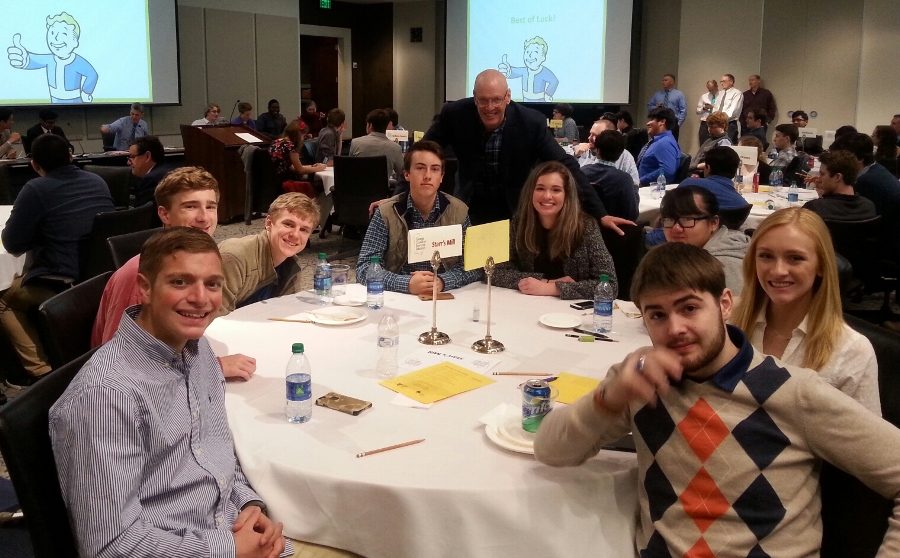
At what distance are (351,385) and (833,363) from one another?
122 cm

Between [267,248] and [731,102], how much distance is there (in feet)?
34.4

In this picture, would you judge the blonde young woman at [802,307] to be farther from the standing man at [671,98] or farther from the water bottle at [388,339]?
the standing man at [671,98]

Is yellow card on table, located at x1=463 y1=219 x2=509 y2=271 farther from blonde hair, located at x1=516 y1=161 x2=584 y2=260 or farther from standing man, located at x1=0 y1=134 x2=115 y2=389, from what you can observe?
standing man, located at x1=0 y1=134 x2=115 y2=389

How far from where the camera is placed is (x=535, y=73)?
1295 cm

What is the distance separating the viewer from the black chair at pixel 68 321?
221 cm

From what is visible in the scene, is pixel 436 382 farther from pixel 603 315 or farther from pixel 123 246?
pixel 123 246

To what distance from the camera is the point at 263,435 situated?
1.82m

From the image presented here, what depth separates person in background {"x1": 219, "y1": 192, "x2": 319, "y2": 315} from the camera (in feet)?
9.40

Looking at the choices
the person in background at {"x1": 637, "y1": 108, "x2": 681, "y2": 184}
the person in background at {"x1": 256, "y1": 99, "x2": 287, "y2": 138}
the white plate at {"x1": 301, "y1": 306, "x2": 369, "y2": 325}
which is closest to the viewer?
the white plate at {"x1": 301, "y1": 306, "x2": 369, "y2": 325}

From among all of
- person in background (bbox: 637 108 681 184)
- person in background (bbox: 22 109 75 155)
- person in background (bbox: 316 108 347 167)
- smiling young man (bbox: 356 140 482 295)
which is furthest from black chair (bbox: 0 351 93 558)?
person in background (bbox: 22 109 75 155)

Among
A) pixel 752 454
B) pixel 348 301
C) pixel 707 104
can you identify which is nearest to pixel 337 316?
pixel 348 301

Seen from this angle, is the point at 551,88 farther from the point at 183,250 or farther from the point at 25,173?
the point at 183,250

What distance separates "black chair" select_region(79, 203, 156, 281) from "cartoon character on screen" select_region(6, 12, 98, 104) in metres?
7.18

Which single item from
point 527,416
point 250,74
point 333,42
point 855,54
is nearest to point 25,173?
point 250,74
